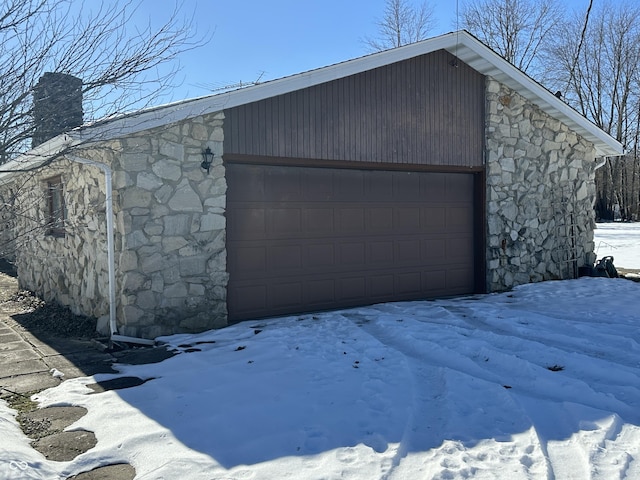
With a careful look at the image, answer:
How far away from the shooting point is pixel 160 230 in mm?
6039

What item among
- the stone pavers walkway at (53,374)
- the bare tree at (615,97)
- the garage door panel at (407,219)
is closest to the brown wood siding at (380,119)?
the garage door panel at (407,219)

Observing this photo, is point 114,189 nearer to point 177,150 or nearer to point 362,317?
point 177,150

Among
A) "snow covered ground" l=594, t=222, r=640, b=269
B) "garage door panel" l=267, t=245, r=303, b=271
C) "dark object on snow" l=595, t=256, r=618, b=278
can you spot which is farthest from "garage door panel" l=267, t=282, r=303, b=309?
"snow covered ground" l=594, t=222, r=640, b=269

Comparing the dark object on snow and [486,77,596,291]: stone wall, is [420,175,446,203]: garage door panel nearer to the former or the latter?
[486,77,596,291]: stone wall

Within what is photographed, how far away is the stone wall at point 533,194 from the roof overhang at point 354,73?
261mm

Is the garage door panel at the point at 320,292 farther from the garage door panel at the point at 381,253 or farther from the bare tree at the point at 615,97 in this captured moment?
the bare tree at the point at 615,97

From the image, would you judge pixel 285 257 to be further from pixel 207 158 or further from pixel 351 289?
pixel 207 158

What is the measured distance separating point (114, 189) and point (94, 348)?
5.98 feet

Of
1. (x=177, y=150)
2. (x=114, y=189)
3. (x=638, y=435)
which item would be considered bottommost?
(x=638, y=435)

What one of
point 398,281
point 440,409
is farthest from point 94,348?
point 398,281

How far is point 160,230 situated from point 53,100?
235 centimetres

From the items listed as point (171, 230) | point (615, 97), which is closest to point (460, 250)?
point (171, 230)

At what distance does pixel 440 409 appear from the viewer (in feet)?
12.1

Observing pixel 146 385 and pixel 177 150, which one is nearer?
pixel 146 385
